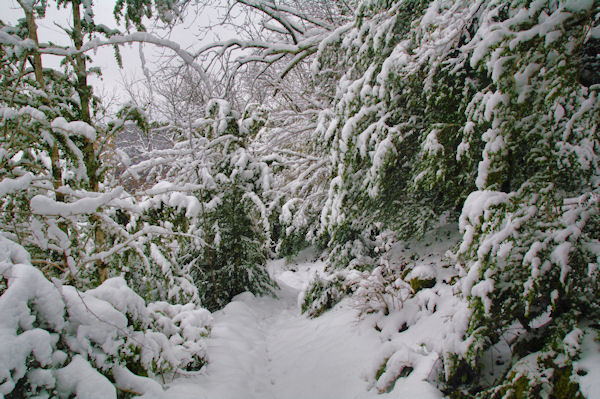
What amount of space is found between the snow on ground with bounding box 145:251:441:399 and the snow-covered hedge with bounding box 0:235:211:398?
690mm

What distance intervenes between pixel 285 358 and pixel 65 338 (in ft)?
11.1

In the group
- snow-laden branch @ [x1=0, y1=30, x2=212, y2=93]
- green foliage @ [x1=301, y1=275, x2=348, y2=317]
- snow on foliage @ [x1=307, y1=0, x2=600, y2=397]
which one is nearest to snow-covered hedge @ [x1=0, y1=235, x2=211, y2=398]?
snow-laden branch @ [x1=0, y1=30, x2=212, y2=93]

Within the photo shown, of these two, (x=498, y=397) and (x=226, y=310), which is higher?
(x=498, y=397)

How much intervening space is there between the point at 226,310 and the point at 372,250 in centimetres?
364

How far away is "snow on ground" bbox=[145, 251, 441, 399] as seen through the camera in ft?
10.9

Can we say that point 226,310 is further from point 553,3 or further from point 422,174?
point 553,3

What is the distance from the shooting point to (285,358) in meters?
4.65

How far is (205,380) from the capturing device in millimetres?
3432

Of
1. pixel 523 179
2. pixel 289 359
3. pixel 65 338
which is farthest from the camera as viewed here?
pixel 289 359

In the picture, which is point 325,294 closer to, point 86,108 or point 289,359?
point 289,359

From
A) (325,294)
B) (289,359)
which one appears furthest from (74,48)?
(325,294)

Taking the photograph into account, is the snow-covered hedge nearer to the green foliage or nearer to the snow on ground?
the snow on ground

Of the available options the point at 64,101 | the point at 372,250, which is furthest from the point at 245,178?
the point at 64,101

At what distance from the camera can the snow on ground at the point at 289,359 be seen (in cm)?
333
